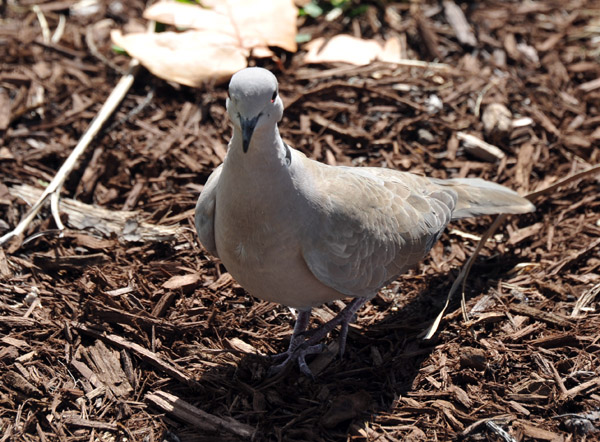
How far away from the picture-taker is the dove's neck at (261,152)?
11.1 feet

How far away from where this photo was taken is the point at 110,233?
16.3ft

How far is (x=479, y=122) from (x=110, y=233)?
321 centimetres

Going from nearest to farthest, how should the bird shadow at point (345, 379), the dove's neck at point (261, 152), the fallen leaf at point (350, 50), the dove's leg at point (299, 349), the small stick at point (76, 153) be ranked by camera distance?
1. the dove's neck at point (261, 152)
2. the bird shadow at point (345, 379)
3. the dove's leg at point (299, 349)
4. the small stick at point (76, 153)
5. the fallen leaf at point (350, 50)

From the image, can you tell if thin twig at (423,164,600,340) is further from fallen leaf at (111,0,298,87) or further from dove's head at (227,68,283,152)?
fallen leaf at (111,0,298,87)

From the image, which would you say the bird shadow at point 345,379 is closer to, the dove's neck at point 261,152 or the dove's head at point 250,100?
the dove's neck at point 261,152

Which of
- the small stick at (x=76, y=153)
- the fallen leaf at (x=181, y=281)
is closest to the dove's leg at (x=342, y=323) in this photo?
the fallen leaf at (x=181, y=281)

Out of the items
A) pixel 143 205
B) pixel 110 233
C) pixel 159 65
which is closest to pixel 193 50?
pixel 159 65

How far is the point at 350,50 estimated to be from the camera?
6.40 metres

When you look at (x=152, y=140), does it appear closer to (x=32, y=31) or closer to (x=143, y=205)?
(x=143, y=205)

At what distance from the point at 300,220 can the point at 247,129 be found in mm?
687

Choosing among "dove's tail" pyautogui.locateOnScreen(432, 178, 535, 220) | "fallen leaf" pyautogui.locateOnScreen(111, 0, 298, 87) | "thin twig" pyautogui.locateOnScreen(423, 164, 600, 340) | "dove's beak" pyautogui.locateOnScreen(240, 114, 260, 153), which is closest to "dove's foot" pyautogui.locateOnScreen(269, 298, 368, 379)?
"thin twig" pyautogui.locateOnScreen(423, 164, 600, 340)

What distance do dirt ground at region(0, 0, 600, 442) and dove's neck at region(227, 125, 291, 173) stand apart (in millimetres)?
1400

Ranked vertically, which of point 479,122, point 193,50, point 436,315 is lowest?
point 436,315

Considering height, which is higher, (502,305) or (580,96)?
(580,96)
